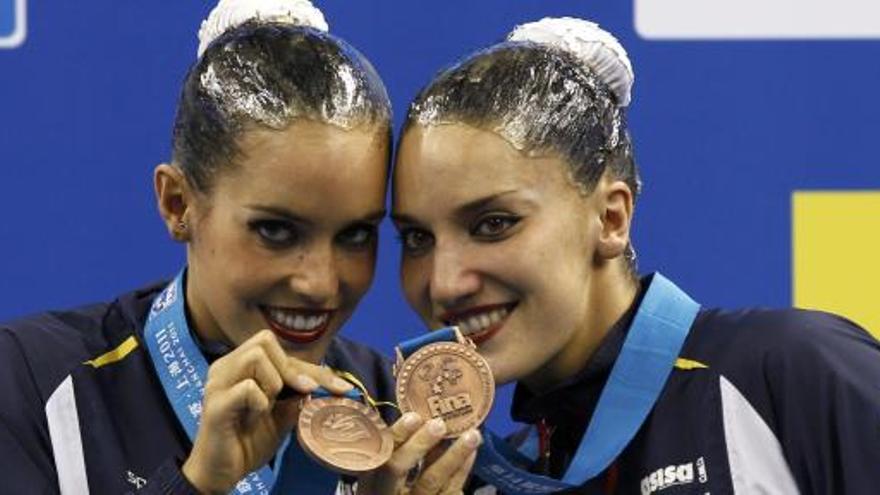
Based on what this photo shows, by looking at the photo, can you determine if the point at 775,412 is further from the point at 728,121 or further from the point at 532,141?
the point at 728,121

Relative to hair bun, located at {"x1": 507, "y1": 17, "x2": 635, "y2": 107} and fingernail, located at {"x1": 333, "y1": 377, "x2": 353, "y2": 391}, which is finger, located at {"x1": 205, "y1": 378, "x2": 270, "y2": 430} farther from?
hair bun, located at {"x1": 507, "y1": 17, "x2": 635, "y2": 107}

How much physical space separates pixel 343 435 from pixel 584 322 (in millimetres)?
417

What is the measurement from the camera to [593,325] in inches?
91.1

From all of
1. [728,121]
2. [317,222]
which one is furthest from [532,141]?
[728,121]

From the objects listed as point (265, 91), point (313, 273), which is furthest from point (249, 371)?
point (265, 91)

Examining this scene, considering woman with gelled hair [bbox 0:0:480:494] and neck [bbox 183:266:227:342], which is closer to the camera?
woman with gelled hair [bbox 0:0:480:494]

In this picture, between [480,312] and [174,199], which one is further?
[174,199]

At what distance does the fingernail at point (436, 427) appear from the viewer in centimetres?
198

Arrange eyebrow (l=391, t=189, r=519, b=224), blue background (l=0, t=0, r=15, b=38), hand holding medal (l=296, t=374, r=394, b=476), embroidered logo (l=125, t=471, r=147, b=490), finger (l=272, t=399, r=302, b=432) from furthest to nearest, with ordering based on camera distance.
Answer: blue background (l=0, t=0, r=15, b=38)
embroidered logo (l=125, t=471, r=147, b=490)
eyebrow (l=391, t=189, r=519, b=224)
finger (l=272, t=399, r=302, b=432)
hand holding medal (l=296, t=374, r=394, b=476)

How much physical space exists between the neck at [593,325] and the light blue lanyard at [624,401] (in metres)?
0.05

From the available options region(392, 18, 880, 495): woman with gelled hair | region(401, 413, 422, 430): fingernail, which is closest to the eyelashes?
region(392, 18, 880, 495): woman with gelled hair

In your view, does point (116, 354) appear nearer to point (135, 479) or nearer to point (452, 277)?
point (135, 479)

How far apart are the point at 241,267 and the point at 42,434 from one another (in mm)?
294

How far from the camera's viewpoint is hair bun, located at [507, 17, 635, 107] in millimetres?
2324
